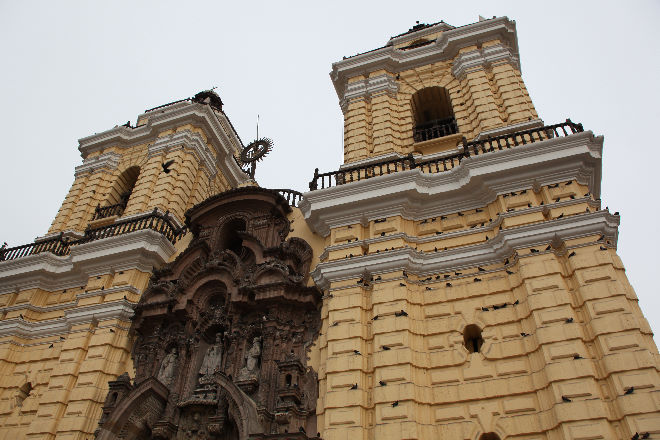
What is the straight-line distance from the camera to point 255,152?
17.0m

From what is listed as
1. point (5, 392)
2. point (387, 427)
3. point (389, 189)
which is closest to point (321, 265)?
point (389, 189)

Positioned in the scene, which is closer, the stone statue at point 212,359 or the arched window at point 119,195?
the stone statue at point 212,359

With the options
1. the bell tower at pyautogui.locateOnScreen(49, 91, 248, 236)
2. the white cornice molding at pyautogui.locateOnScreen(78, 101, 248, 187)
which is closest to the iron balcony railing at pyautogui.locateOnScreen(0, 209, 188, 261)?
Answer: the bell tower at pyautogui.locateOnScreen(49, 91, 248, 236)

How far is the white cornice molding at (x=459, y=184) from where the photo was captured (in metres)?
10.6

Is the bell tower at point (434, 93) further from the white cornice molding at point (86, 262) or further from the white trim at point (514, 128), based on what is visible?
the white cornice molding at point (86, 262)

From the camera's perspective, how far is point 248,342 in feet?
38.6

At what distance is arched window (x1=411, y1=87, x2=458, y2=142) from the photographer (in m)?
15.2

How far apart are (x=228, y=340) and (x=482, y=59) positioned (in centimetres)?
1099

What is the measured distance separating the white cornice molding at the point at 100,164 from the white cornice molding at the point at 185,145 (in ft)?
5.40

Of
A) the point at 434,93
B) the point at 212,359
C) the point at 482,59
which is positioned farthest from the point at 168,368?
the point at 482,59

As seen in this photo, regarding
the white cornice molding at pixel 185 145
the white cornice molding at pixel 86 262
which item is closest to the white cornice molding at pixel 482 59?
the white cornice molding at pixel 185 145

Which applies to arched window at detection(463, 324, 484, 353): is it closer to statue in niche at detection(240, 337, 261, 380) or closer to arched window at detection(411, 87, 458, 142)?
statue in niche at detection(240, 337, 261, 380)

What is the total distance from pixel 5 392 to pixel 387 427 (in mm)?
10715

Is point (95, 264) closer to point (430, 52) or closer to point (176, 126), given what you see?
point (176, 126)
